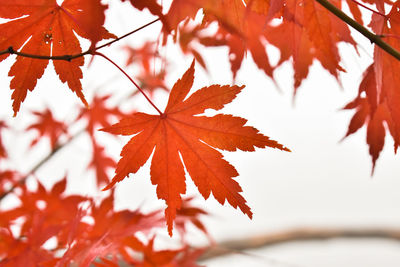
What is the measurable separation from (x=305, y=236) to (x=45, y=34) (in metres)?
1.67

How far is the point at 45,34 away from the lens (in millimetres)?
470

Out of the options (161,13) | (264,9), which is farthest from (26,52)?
(264,9)

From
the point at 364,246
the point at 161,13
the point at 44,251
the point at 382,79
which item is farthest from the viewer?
the point at 364,246

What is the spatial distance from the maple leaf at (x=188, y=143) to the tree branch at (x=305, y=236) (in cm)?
132

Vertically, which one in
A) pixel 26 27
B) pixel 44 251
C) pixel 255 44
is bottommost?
pixel 44 251

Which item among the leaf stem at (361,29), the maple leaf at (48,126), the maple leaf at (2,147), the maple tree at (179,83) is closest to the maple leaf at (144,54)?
the maple leaf at (48,126)

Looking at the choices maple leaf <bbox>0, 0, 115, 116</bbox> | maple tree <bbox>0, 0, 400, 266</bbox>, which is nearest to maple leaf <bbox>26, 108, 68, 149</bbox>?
maple tree <bbox>0, 0, 400, 266</bbox>

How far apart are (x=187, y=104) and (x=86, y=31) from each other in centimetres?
14

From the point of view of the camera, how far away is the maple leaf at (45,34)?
43cm

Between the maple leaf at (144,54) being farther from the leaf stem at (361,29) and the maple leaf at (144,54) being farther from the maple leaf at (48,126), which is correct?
the leaf stem at (361,29)

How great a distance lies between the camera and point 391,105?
486 mm

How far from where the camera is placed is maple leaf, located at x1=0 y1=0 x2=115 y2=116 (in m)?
0.43

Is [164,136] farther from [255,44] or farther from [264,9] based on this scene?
[255,44]

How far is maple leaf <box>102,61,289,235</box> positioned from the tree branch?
4.34 ft
